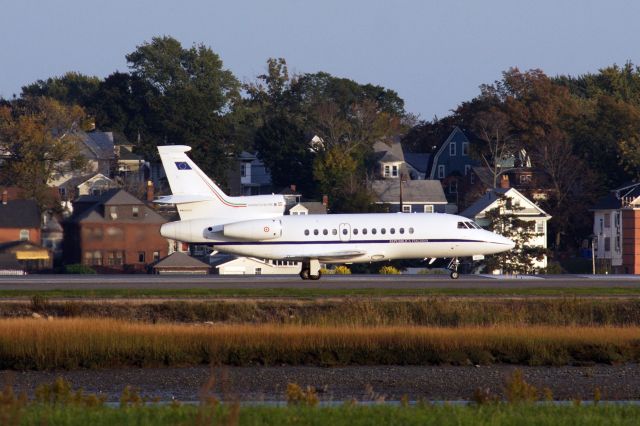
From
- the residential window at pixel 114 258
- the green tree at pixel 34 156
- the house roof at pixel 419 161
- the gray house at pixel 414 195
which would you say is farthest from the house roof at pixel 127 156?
the residential window at pixel 114 258

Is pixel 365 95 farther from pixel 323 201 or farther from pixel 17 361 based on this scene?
pixel 17 361

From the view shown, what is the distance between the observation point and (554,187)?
100375 millimetres

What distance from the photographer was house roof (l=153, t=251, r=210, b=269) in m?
78.1

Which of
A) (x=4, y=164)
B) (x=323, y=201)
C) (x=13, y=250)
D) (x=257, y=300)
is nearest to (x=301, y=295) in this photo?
(x=257, y=300)

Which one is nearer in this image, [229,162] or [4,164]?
[4,164]

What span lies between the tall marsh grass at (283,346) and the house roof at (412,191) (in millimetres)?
74335

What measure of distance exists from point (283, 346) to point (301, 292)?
35.7ft

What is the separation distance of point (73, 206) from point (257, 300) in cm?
5984

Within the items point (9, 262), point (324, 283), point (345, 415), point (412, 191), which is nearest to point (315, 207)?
point (412, 191)

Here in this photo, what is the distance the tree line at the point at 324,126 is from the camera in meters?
101

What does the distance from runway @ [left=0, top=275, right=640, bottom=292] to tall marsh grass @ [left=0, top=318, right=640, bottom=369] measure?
39.7 ft

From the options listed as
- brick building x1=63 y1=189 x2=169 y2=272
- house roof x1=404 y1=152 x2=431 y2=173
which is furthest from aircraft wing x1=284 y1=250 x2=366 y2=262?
house roof x1=404 y1=152 x2=431 y2=173

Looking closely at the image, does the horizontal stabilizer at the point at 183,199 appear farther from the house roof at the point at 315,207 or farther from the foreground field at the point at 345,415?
the house roof at the point at 315,207

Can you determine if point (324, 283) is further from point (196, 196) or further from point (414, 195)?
point (414, 195)
